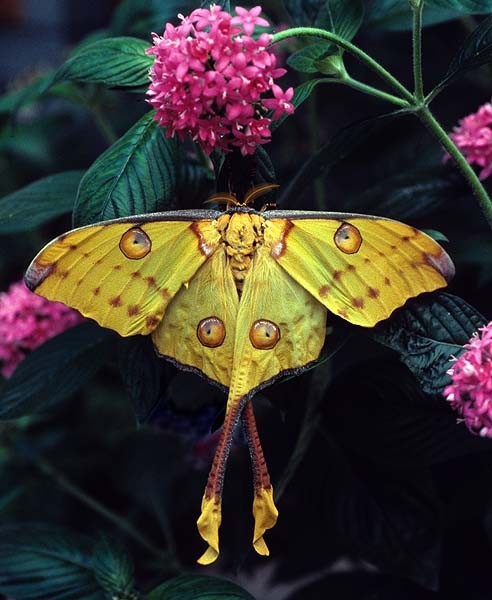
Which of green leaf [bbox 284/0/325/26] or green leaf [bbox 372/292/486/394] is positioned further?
green leaf [bbox 284/0/325/26]

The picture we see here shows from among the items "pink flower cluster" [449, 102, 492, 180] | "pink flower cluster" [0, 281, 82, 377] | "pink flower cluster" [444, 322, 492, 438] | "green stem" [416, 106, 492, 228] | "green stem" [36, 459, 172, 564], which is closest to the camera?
"pink flower cluster" [444, 322, 492, 438]

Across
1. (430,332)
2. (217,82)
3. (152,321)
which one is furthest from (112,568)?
(217,82)

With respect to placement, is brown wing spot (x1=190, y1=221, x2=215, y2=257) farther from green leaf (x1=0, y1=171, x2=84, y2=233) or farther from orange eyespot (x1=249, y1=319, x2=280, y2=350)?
green leaf (x1=0, y1=171, x2=84, y2=233)

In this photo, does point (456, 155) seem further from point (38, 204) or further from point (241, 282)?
point (38, 204)

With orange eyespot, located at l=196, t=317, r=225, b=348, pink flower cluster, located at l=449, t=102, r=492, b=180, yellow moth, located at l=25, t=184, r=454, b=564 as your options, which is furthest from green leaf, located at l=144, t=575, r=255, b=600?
pink flower cluster, located at l=449, t=102, r=492, b=180

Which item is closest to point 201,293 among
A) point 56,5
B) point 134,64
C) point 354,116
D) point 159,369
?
point 159,369

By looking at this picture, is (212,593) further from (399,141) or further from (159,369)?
(399,141)
